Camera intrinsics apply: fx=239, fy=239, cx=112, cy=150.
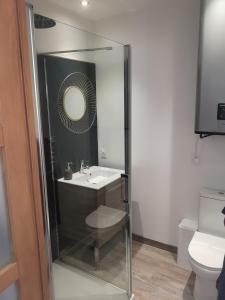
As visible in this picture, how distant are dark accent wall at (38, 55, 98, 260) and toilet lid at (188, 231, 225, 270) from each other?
116cm

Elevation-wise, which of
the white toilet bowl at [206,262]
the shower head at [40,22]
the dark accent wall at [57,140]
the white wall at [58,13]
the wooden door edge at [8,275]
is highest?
the white wall at [58,13]

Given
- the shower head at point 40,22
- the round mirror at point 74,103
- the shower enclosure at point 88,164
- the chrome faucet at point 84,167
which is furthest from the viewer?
the chrome faucet at point 84,167

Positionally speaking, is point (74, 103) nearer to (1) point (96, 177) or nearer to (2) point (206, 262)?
(1) point (96, 177)

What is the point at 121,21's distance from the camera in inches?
99.7

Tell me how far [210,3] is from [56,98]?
1395 mm

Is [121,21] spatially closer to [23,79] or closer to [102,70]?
[102,70]

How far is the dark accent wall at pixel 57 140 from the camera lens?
182cm

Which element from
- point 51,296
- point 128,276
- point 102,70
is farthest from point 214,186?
point 51,296

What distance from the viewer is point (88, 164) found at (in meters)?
2.42

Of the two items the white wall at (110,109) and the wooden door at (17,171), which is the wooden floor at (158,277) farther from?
the wooden door at (17,171)

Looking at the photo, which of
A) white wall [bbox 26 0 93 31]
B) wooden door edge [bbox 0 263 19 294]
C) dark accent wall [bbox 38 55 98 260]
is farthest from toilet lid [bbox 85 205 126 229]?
white wall [bbox 26 0 93 31]

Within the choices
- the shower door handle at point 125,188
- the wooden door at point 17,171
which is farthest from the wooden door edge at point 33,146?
the shower door handle at point 125,188

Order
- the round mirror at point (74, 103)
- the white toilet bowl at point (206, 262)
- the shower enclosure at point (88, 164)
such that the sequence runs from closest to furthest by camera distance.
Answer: the white toilet bowl at point (206, 262) → the shower enclosure at point (88, 164) → the round mirror at point (74, 103)

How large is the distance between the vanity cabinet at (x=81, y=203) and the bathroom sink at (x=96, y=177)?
0.10 ft
